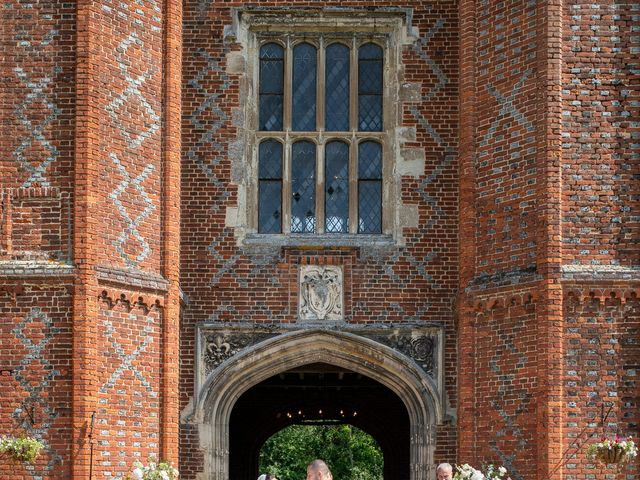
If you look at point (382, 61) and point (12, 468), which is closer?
point (12, 468)

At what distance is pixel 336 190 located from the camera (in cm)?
1820

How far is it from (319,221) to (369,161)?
3.02ft

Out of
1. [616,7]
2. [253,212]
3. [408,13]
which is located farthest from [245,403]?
[616,7]

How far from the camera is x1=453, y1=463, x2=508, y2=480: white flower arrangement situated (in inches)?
602

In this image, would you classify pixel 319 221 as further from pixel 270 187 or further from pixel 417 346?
pixel 417 346

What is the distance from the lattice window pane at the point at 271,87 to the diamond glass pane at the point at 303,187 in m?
0.40

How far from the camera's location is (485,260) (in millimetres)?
17094

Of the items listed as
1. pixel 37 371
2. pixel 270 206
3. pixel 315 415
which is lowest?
pixel 315 415

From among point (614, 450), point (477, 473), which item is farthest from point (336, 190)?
point (614, 450)

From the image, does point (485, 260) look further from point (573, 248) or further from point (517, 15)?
point (517, 15)

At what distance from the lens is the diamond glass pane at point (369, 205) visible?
1814cm

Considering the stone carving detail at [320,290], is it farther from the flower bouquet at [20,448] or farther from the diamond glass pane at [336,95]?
the flower bouquet at [20,448]

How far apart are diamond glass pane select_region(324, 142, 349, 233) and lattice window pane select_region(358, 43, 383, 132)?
0.40m

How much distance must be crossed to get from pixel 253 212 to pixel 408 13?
2.95 m
